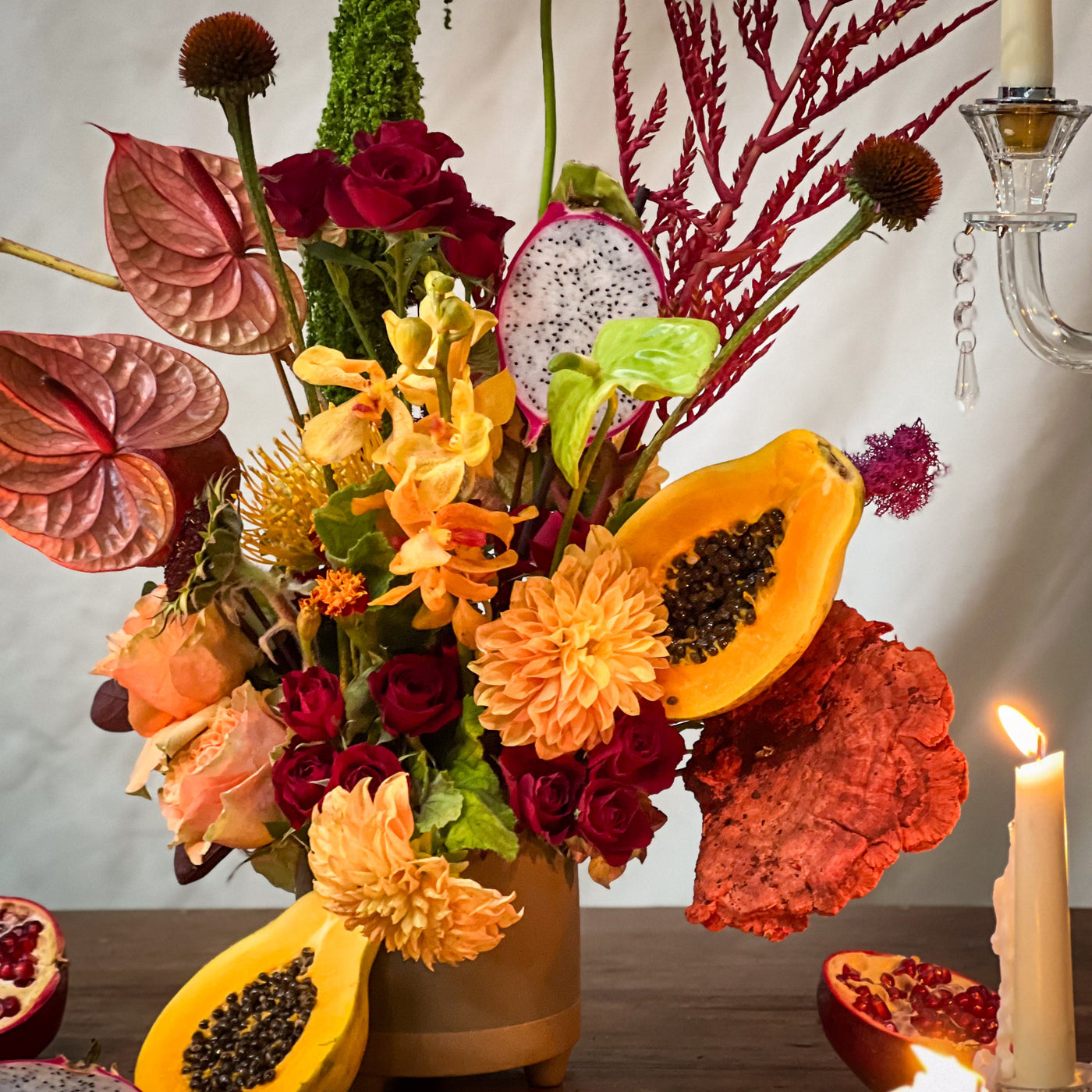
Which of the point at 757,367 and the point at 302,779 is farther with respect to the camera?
the point at 757,367

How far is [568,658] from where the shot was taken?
460 mm

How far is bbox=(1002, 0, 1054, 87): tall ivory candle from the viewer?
41 cm

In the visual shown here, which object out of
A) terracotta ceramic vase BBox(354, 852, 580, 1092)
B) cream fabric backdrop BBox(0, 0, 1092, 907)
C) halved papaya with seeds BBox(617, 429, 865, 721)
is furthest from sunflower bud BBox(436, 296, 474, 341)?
cream fabric backdrop BBox(0, 0, 1092, 907)

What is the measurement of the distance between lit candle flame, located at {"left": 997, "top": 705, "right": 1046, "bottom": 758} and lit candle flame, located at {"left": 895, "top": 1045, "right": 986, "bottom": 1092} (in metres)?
0.09

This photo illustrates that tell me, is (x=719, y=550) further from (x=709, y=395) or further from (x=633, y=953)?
(x=633, y=953)

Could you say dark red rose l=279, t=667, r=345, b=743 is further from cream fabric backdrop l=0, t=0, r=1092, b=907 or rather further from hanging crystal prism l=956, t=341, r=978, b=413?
cream fabric backdrop l=0, t=0, r=1092, b=907

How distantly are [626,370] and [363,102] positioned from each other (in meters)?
0.22

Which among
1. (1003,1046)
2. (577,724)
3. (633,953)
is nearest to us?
(1003,1046)

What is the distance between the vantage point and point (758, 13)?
0.50 metres

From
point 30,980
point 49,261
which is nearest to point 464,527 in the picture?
point 49,261

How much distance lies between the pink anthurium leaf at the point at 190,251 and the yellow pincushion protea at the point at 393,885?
22 centimetres

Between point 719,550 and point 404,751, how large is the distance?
151 mm

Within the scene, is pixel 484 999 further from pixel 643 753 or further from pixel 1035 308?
pixel 1035 308

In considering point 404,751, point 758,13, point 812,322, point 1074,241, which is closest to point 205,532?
point 404,751
